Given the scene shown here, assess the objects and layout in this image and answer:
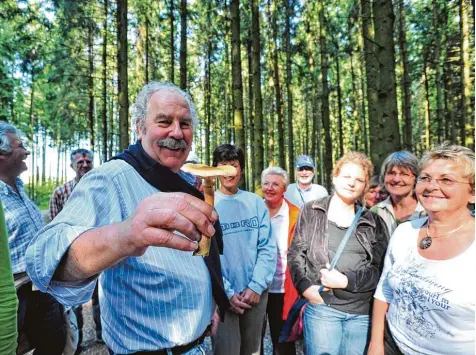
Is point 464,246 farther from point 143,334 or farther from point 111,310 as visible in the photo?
point 111,310

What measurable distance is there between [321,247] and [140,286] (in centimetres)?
181

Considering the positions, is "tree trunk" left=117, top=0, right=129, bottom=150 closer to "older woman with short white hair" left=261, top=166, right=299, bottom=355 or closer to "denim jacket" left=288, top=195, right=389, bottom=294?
"older woman with short white hair" left=261, top=166, right=299, bottom=355

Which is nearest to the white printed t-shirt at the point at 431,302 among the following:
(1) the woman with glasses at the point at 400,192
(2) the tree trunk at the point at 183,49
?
(1) the woman with glasses at the point at 400,192

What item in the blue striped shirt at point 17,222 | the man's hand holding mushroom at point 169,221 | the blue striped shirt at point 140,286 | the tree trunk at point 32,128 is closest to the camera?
the man's hand holding mushroom at point 169,221

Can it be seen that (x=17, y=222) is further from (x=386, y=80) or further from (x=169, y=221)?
(x=386, y=80)

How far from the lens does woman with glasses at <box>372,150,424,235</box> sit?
356cm

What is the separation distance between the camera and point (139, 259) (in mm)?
1688

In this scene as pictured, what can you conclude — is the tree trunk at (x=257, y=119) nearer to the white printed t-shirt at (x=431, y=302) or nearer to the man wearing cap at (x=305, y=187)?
the man wearing cap at (x=305, y=187)

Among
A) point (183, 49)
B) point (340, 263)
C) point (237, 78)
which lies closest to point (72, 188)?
point (340, 263)

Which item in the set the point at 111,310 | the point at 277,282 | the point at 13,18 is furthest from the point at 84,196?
the point at 13,18

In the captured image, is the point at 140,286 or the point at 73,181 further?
the point at 73,181

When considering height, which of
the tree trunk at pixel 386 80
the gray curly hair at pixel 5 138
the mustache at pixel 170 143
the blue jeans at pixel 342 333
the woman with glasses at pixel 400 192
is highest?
the tree trunk at pixel 386 80

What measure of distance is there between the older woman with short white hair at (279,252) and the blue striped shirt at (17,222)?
2403mm

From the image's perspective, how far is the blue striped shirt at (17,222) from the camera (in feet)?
9.14
